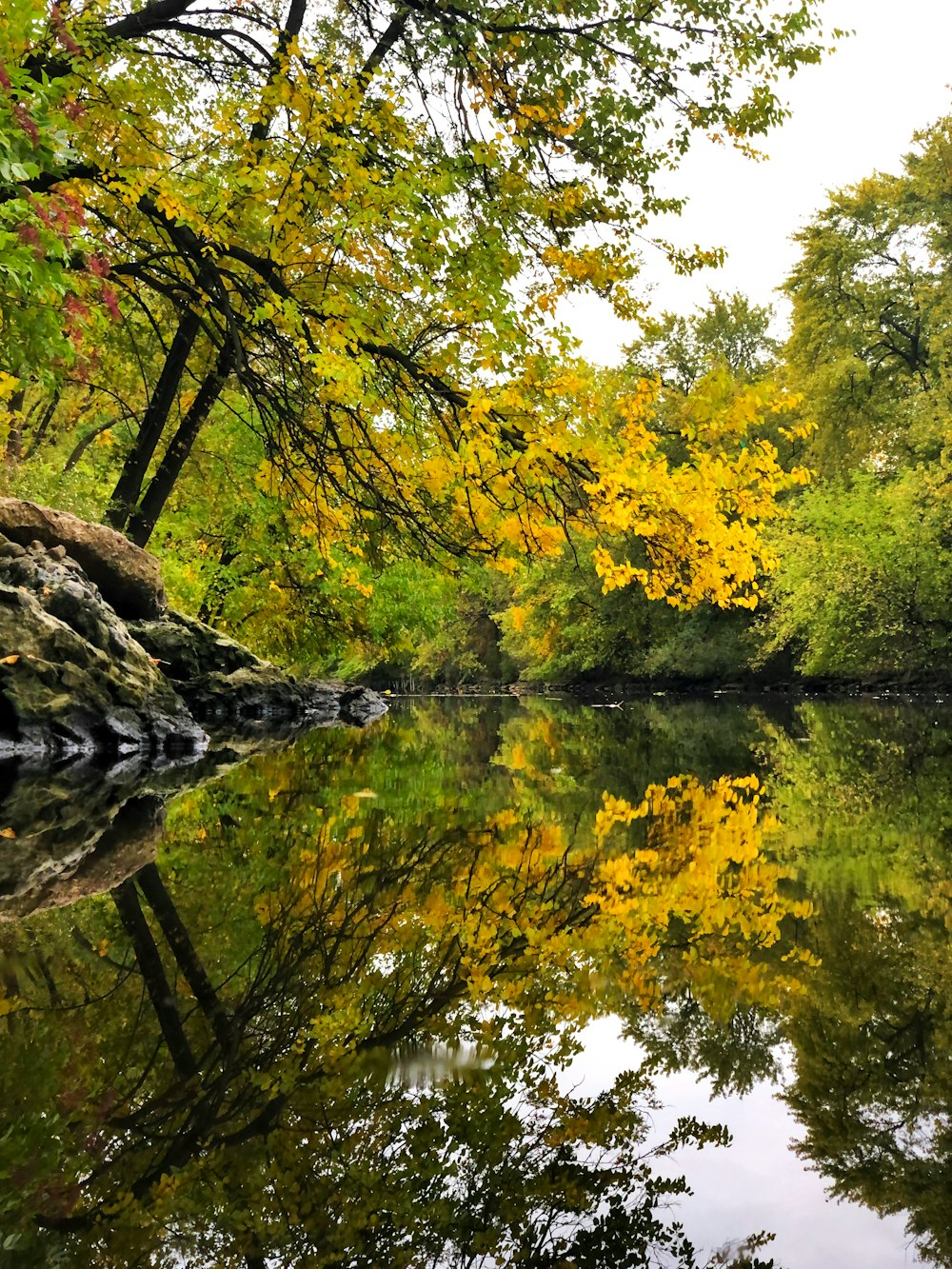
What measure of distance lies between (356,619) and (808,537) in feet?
52.1

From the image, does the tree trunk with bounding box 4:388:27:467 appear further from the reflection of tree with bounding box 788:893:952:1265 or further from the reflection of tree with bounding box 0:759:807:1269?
the reflection of tree with bounding box 788:893:952:1265

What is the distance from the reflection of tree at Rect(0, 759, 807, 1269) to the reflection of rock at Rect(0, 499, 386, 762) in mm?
6296

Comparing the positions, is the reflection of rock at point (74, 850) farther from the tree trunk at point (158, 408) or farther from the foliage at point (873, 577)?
the foliage at point (873, 577)

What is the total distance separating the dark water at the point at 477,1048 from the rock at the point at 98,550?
827cm

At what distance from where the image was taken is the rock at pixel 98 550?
1234 centimetres

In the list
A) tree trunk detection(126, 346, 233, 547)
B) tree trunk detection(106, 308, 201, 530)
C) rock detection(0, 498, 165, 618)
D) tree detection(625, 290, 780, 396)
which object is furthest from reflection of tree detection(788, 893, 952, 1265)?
tree detection(625, 290, 780, 396)

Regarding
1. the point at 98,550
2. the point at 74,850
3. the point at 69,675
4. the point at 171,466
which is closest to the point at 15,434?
the point at 98,550

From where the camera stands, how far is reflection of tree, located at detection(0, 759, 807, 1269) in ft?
5.45

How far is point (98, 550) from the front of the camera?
44.8 feet

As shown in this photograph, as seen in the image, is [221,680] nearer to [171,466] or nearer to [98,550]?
[98,550]

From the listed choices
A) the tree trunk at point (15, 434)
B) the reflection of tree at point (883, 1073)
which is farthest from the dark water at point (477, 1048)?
the tree trunk at point (15, 434)

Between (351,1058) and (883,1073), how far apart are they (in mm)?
1313

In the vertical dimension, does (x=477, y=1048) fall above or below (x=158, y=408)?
below

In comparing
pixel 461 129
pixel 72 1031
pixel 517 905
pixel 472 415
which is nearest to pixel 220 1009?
pixel 72 1031
